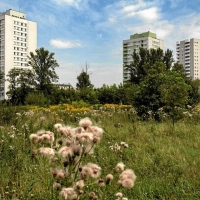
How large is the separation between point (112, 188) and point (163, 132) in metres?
4.13

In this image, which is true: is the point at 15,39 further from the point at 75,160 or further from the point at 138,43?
the point at 75,160

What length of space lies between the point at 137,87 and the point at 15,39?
80909mm

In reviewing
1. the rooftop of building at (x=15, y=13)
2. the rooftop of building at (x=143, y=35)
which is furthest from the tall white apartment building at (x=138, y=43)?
the rooftop of building at (x=15, y=13)

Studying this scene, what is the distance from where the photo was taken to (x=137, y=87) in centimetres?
1378

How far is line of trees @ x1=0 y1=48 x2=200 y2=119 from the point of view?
10.8m

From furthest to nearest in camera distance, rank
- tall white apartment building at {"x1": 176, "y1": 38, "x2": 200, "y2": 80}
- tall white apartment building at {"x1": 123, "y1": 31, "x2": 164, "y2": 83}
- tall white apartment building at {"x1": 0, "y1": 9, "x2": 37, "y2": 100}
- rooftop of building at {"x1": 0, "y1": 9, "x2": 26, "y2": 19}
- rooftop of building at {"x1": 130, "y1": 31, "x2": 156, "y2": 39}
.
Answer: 1. tall white apartment building at {"x1": 176, "y1": 38, "x2": 200, "y2": 80}
2. rooftop of building at {"x1": 130, "y1": 31, "x2": 156, "y2": 39}
3. tall white apartment building at {"x1": 123, "y1": 31, "x2": 164, "y2": 83}
4. rooftop of building at {"x1": 0, "y1": 9, "x2": 26, "y2": 19}
5. tall white apartment building at {"x1": 0, "y1": 9, "x2": 37, "y2": 100}

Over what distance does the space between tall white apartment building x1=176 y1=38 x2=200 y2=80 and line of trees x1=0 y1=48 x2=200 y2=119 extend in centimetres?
9890

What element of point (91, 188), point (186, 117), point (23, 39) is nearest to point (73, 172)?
point (91, 188)

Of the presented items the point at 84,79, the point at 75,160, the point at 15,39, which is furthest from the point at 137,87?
the point at 15,39

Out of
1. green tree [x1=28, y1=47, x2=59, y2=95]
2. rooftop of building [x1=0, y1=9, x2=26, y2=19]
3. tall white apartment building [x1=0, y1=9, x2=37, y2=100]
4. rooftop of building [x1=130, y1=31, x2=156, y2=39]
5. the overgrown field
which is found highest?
rooftop of building [x1=0, y1=9, x2=26, y2=19]

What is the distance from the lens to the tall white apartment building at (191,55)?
134750 millimetres

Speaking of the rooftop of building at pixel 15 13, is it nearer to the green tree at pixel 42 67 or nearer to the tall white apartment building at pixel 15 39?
the tall white apartment building at pixel 15 39

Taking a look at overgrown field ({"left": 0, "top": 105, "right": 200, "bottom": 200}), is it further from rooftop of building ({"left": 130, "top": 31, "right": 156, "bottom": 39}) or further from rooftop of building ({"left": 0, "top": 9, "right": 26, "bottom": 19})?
rooftop of building ({"left": 130, "top": 31, "right": 156, "bottom": 39})

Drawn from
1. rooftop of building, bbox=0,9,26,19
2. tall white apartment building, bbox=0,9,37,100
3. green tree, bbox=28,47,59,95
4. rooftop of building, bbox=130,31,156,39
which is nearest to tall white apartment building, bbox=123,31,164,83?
rooftop of building, bbox=130,31,156,39
